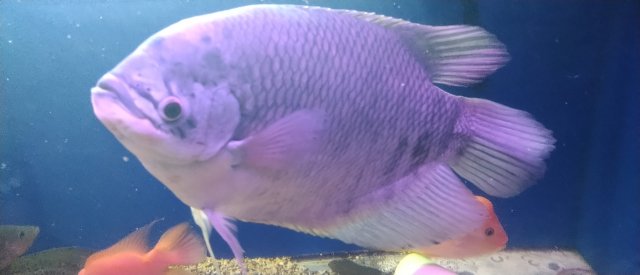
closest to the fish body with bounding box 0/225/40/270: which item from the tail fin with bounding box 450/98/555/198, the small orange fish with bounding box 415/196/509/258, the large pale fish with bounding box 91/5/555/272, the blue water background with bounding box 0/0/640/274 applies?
the blue water background with bounding box 0/0/640/274

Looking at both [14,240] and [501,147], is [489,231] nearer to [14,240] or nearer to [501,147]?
[501,147]

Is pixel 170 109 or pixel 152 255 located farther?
pixel 152 255

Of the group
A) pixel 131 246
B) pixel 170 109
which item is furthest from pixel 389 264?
pixel 170 109

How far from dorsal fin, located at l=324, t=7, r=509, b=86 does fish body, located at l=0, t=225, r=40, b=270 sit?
138 inches

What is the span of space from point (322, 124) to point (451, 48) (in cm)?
36

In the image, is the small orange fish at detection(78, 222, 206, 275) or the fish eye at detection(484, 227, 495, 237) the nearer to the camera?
the small orange fish at detection(78, 222, 206, 275)

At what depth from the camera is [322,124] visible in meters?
0.86

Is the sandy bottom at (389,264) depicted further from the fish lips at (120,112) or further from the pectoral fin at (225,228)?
the fish lips at (120,112)

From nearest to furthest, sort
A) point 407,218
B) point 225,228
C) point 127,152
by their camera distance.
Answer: point 225,228, point 407,218, point 127,152

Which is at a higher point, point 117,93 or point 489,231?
point 117,93

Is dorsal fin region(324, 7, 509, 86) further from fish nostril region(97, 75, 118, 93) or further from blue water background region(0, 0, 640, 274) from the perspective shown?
blue water background region(0, 0, 640, 274)

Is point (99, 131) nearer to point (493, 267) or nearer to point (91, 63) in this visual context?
point (91, 63)

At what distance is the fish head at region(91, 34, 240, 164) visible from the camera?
2.46 ft

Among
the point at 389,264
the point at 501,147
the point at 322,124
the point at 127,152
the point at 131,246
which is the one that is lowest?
the point at 389,264
